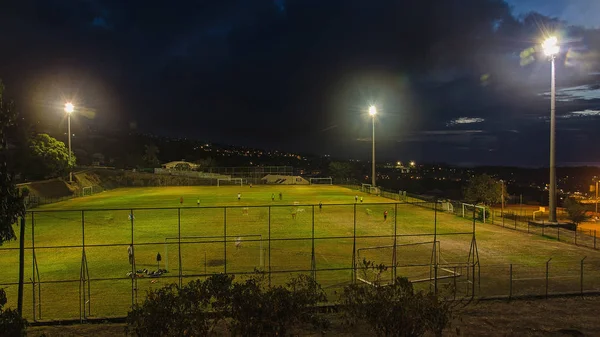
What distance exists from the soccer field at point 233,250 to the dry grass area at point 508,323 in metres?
1.45

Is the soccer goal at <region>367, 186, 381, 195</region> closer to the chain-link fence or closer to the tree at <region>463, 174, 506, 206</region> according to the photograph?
the tree at <region>463, 174, 506, 206</region>

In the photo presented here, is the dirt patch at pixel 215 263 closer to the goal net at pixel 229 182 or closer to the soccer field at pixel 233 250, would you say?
the soccer field at pixel 233 250

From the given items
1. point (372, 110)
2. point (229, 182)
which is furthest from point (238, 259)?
point (229, 182)

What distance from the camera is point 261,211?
4353cm

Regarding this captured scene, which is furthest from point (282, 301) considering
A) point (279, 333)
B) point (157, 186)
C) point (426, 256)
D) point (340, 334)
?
point (157, 186)

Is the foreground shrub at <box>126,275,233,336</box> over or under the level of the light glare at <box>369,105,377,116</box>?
under

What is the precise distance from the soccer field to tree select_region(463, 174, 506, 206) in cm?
1091

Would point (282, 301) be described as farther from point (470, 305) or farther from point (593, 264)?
point (593, 264)

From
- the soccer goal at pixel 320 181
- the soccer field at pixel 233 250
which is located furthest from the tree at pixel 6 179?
the soccer goal at pixel 320 181

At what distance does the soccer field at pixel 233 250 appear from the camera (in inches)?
683

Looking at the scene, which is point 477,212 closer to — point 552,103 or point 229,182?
point 552,103

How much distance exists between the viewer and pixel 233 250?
25641 millimetres

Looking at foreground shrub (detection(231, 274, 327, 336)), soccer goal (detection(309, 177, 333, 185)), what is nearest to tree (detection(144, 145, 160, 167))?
soccer goal (detection(309, 177, 333, 185))

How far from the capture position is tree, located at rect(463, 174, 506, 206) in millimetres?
50562
